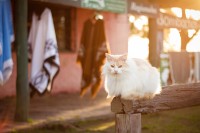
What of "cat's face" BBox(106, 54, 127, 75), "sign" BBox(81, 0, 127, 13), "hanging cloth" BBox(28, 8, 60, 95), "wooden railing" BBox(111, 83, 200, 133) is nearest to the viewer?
"cat's face" BBox(106, 54, 127, 75)

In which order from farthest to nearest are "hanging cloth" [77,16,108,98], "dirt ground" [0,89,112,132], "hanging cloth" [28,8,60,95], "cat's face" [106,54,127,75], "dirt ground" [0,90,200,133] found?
1. "hanging cloth" [77,16,108,98]
2. "hanging cloth" [28,8,60,95]
3. "dirt ground" [0,89,112,132]
4. "dirt ground" [0,90,200,133]
5. "cat's face" [106,54,127,75]

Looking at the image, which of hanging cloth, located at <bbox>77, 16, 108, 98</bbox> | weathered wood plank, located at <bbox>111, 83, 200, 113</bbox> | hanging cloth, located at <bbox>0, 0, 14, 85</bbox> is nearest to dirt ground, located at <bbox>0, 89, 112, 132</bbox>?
hanging cloth, located at <bbox>77, 16, 108, 98</bbox>

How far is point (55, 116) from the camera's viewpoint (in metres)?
8.66

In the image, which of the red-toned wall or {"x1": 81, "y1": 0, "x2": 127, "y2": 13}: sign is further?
the red-toned wall

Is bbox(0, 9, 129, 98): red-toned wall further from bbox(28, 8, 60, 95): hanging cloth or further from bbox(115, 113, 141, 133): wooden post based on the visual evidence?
bbox(115, 113, 141, 133): wooden post

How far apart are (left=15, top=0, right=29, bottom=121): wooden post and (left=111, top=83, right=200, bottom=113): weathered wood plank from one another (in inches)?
133

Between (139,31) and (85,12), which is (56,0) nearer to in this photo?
(85,12)

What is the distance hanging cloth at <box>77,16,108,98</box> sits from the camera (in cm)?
957

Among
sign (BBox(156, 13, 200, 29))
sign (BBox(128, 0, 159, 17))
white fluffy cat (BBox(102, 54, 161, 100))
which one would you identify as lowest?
white fluffy cat (BBox(102, 54, 161, 100))

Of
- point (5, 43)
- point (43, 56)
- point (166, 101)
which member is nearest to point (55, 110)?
point (43, 56)

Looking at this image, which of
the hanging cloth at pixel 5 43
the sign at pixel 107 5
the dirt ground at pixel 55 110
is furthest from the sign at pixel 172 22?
the hanging cloth at pixel 5 43

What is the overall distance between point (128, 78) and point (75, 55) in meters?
8.88

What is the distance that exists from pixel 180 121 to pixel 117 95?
500 cm

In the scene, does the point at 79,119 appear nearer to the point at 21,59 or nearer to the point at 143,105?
the point at 21,59
